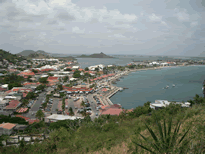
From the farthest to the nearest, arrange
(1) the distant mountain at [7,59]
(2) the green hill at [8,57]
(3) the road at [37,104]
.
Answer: (2) the green hill at [8,57] < (1) the distant mountain at [7,59] < (3) the road at [37,104]

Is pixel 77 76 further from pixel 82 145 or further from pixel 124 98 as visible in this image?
pixel 82 145

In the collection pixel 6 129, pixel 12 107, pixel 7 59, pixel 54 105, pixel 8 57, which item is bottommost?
pixel 54 105

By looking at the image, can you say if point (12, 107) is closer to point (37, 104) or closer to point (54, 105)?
point (37, 104)

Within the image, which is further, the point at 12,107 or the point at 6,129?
the point at 12,107

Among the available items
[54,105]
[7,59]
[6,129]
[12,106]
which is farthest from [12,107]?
[7,59]

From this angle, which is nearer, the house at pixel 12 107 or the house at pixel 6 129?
the house at pixel 6 129

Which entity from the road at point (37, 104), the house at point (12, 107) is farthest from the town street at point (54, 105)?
the house at point (12, 107)

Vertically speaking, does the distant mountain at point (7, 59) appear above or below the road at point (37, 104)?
above

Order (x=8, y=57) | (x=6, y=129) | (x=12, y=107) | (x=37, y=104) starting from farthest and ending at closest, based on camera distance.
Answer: (x=8, y=57), (x=37, y=104), (x=12, y=107), (x=6, y=129)

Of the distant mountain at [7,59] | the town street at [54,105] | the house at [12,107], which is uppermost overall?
the distant mountain at [7,59]

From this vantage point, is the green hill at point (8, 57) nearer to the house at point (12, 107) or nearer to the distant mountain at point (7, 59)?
the distant mountain at point (7, 59)

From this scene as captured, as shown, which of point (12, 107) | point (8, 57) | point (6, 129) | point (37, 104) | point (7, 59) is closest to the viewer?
point (6, 129)

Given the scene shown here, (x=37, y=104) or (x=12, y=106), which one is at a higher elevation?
(x=12, y=106)
